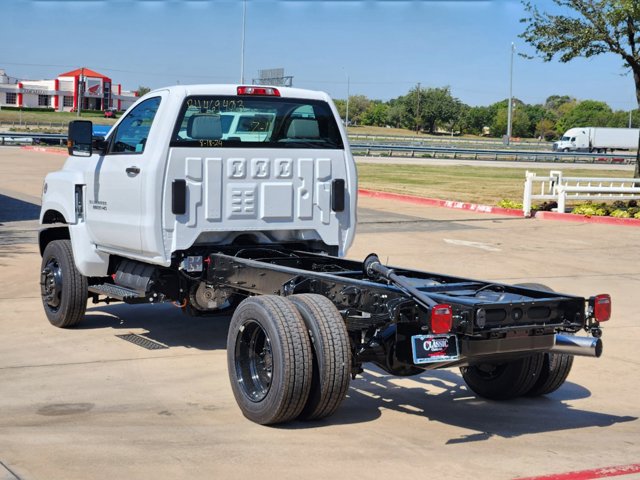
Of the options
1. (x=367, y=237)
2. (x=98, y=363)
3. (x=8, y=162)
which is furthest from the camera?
(x=8, y=162)

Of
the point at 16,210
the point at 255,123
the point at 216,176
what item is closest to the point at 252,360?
the point at 216,176

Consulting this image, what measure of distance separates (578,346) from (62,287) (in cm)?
520

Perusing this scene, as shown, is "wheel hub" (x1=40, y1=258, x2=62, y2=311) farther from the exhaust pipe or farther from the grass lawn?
the grass lawn

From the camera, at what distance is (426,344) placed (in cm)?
618

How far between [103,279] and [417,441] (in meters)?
4.40

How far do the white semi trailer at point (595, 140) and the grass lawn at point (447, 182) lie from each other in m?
38.1

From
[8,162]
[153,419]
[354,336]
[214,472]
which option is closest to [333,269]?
[354,336]

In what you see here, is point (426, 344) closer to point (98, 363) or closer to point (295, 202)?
point (295, 202)

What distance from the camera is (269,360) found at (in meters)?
6.71

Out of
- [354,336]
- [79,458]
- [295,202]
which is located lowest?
[79,458]

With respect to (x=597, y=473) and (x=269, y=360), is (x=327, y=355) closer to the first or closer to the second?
(x=269, y=360)

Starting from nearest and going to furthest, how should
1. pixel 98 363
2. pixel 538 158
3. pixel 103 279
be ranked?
1. pixel 98 363
2. pixel 103 279
3. pixel 538 158

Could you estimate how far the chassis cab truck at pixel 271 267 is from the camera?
6.38m

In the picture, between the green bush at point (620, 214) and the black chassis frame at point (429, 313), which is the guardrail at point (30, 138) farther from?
the black chassis frame at point (429, 313)
